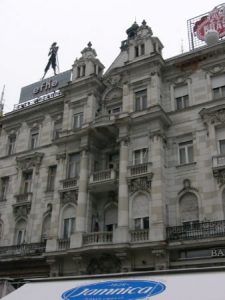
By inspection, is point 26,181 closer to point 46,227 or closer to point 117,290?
point 46,227

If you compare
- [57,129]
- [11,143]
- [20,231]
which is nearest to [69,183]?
[20,231]

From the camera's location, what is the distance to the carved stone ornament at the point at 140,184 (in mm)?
25281

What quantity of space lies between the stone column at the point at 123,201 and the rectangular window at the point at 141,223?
0.66 m

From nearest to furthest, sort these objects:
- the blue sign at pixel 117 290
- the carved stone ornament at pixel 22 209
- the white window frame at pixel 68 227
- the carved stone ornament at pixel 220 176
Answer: the blue sign at pixel 117 290 → the carved stone ornament at pixel 220 176 → the white window frame at pixel 68 227 → the carved stone ornament at pixel 22 209

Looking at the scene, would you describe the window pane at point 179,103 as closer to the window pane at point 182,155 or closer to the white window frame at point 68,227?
the window pane at point 182,155

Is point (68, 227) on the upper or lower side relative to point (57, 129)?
lower

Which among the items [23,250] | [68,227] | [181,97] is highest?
[181,97]

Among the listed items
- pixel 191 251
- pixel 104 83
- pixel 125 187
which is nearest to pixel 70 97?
pixel 104 83

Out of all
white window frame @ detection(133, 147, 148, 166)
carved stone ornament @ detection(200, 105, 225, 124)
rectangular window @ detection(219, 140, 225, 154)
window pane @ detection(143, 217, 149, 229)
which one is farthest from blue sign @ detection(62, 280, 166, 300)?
carved stone ornament @ detection(200, 105, 225, 124)

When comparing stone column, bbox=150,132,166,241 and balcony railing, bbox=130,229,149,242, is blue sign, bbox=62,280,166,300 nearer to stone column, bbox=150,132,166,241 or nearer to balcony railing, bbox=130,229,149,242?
stone column, bbox=150,132,166,241

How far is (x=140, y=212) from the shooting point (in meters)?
25.0

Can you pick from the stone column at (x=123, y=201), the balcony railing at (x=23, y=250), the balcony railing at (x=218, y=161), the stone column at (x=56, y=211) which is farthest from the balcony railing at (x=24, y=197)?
the balcony railing at (x=218, y=161)

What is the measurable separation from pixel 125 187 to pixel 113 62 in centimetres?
1566

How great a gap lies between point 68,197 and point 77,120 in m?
6.87
